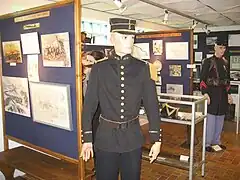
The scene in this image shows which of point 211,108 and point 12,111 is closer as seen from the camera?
point 12,111

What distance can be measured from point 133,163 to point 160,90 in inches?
120

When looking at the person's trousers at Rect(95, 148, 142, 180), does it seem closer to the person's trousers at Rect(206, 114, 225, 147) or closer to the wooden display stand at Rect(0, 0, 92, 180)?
the wooden display stand at Rect(0, 0, 92, 180)

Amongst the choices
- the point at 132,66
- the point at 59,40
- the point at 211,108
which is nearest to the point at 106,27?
the point at 211,108

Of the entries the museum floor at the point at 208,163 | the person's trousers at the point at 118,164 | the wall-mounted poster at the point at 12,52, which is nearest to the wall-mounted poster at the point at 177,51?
the museum floor at the point at 208,163

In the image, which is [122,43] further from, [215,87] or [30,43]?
[215,87]

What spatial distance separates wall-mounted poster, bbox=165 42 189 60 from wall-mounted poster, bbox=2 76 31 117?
267cm

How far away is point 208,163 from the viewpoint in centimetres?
369

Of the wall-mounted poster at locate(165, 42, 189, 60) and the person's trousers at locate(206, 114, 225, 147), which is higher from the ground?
the wall-mounted poster at locate(165, 42, 189, 60)

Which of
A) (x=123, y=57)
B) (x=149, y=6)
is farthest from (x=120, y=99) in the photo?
(x=149, y=6)

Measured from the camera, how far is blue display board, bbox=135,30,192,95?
4312 millimetres

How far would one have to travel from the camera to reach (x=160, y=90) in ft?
15.5

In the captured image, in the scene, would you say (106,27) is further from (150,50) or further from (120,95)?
(120,95)

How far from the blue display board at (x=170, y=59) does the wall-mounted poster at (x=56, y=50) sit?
2679mm

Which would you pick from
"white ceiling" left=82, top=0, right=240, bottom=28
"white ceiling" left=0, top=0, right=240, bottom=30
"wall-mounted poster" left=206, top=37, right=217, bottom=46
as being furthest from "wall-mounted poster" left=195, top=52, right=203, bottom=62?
"white ceiling" left=82, top=0, right=240, bottom=28
